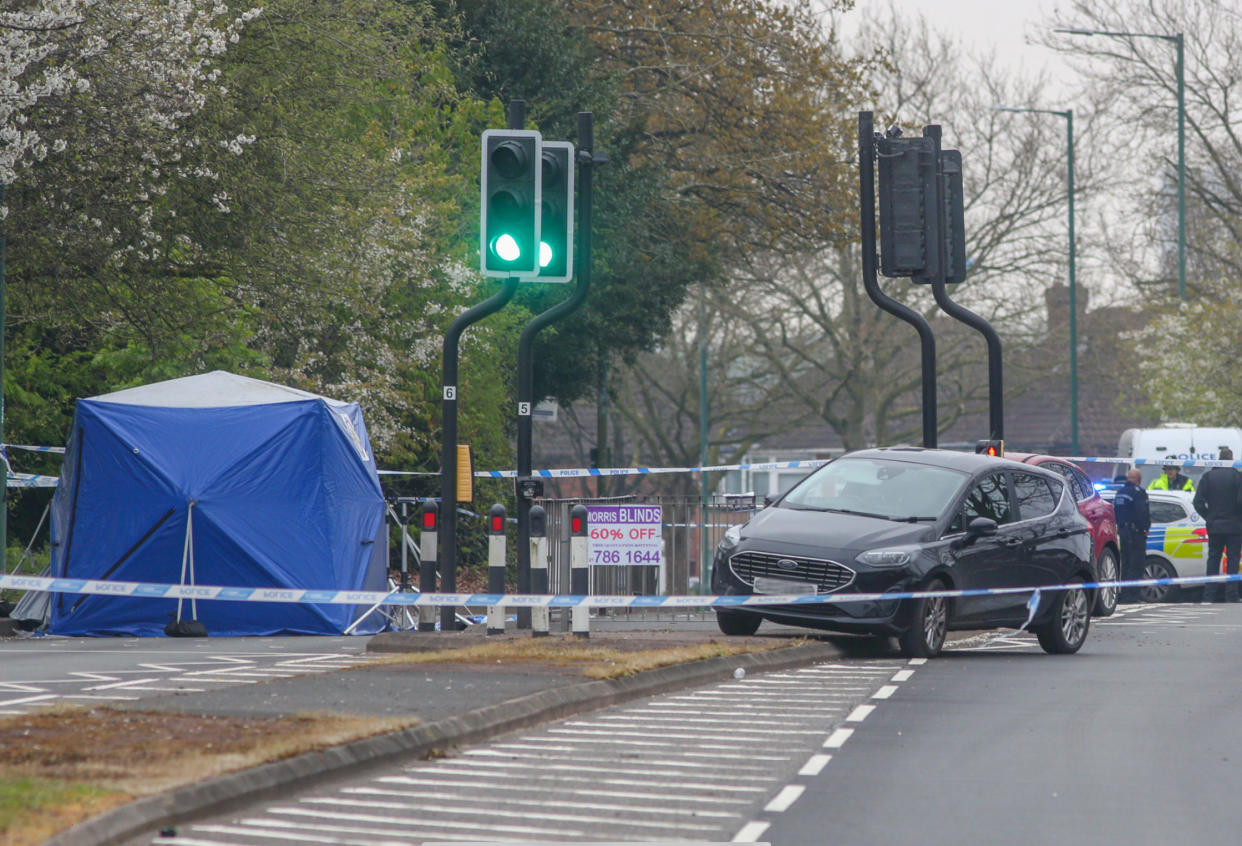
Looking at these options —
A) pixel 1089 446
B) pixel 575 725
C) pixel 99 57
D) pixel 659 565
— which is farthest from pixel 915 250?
pixel 1089 446

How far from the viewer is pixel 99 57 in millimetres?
19047

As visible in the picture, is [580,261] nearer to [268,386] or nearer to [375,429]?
[268,386]

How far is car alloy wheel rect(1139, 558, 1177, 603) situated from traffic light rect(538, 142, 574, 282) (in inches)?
580

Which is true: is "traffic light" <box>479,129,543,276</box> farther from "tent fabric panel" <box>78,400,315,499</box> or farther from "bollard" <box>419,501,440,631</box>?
"tent fabric panel" <box>78,400,315,499</box>

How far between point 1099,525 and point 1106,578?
77cm

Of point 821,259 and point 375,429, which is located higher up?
point 821,259

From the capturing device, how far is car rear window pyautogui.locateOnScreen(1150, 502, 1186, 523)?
88.5ft

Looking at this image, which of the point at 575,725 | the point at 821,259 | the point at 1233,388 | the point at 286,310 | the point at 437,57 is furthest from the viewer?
the point at 821,259

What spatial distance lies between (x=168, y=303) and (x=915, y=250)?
8640 millimetres

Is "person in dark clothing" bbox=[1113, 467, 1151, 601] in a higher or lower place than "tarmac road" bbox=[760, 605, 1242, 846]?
higher

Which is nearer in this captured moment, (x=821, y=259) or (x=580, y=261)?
(x=580, y=261)

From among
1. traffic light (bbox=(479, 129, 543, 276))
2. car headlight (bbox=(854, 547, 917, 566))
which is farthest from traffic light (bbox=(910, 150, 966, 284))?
traffic light (bbox=(479, 129, 543, 276))

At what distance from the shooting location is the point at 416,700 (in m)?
11.0

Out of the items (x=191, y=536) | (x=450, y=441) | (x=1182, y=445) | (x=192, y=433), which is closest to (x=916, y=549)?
(x=450, y=441)
